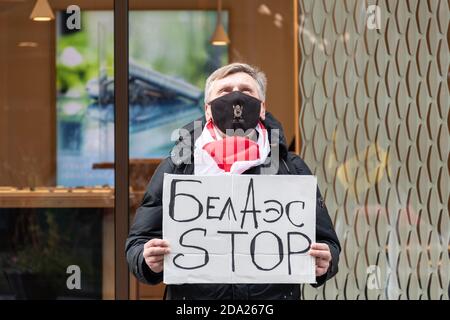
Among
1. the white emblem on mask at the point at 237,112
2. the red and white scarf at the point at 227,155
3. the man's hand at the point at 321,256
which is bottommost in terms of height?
the man's hand at the point at 321,256

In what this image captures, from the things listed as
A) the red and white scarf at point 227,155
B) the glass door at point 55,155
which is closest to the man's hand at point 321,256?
the red and white scarf at point 227,155

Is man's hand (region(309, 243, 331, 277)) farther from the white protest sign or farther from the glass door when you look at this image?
the glass door

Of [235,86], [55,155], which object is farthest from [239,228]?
[55,155]

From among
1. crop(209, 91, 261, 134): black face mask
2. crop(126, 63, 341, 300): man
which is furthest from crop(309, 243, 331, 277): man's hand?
crop(209, 91, 261, 134): black face mask

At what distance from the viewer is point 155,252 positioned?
4152 millimetres

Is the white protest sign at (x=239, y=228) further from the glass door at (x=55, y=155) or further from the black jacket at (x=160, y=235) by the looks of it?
the glass door at (x=55, y=155)

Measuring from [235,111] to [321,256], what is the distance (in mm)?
729

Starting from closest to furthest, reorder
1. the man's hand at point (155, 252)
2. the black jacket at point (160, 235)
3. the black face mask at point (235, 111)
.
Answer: the man's hand at point (155, 252), the black jacket at point (160, 235), the black face mask at point (235, 111)

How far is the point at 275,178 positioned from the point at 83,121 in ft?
8.64

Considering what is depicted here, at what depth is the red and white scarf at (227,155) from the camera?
169 inches

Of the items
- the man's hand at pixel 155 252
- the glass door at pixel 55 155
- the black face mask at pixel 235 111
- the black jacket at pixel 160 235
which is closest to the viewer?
the man's hand at pixel 155 252

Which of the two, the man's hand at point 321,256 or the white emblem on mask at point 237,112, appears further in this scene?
the white emblem on mask at point 237,112

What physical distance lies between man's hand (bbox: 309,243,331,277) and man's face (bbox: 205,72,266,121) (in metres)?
0.64

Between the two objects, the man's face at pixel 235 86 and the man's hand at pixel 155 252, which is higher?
the man's face at pixel 235 86
